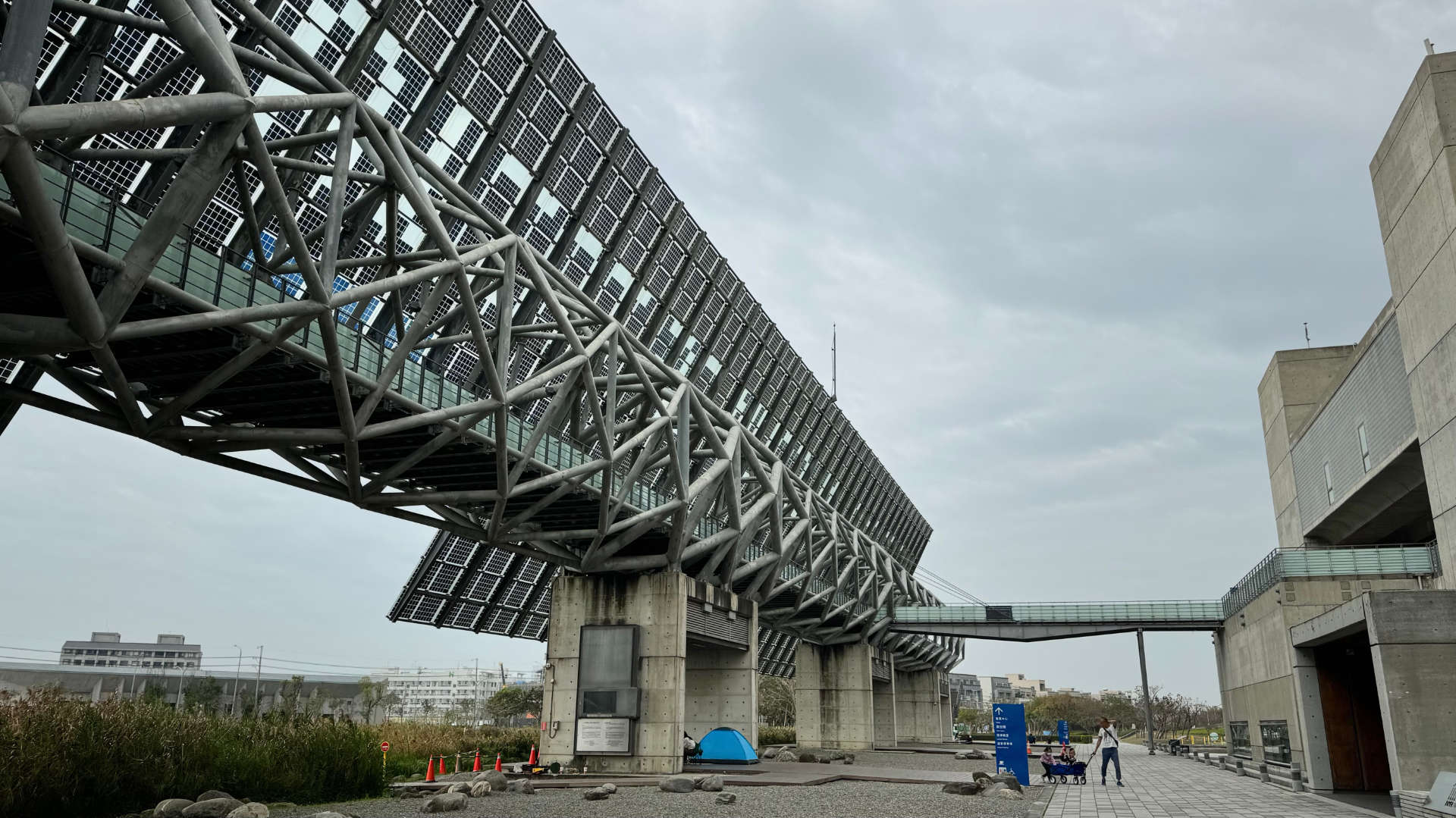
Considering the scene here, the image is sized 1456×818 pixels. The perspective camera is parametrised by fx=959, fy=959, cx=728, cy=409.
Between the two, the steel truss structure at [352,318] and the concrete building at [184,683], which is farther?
the concrete building at [184,683]

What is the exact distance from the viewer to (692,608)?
35125 mm

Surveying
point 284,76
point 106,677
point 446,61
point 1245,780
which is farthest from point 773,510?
point 106,677

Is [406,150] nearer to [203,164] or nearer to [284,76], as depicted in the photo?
[284,76]

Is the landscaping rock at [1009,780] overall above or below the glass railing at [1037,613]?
below

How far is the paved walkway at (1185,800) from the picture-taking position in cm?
1947

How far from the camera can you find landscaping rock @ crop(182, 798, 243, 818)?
16.0 metres

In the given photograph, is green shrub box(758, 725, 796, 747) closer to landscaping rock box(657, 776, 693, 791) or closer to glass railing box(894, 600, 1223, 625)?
glass railing box(894, 600, 1223, 625)

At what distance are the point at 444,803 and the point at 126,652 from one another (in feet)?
600

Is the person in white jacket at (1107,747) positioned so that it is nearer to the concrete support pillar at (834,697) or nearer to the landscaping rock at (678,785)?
the landscaping rock at (678,785)

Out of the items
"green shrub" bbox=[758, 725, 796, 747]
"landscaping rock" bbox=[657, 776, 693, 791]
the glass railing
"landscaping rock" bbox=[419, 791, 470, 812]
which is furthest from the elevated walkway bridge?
"landscaping rock" bbox=[419, 791, 470, 812]

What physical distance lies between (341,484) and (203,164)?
12201 millimetres

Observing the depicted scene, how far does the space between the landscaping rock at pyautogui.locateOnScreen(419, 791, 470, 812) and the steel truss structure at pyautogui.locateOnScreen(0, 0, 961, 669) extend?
7.22 metres

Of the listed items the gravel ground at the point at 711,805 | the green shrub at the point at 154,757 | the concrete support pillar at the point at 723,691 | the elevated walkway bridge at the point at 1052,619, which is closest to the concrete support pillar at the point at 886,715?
the elevated walkway bridge at the point at 1052,619

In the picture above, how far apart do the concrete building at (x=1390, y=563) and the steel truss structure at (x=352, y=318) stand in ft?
61.8
